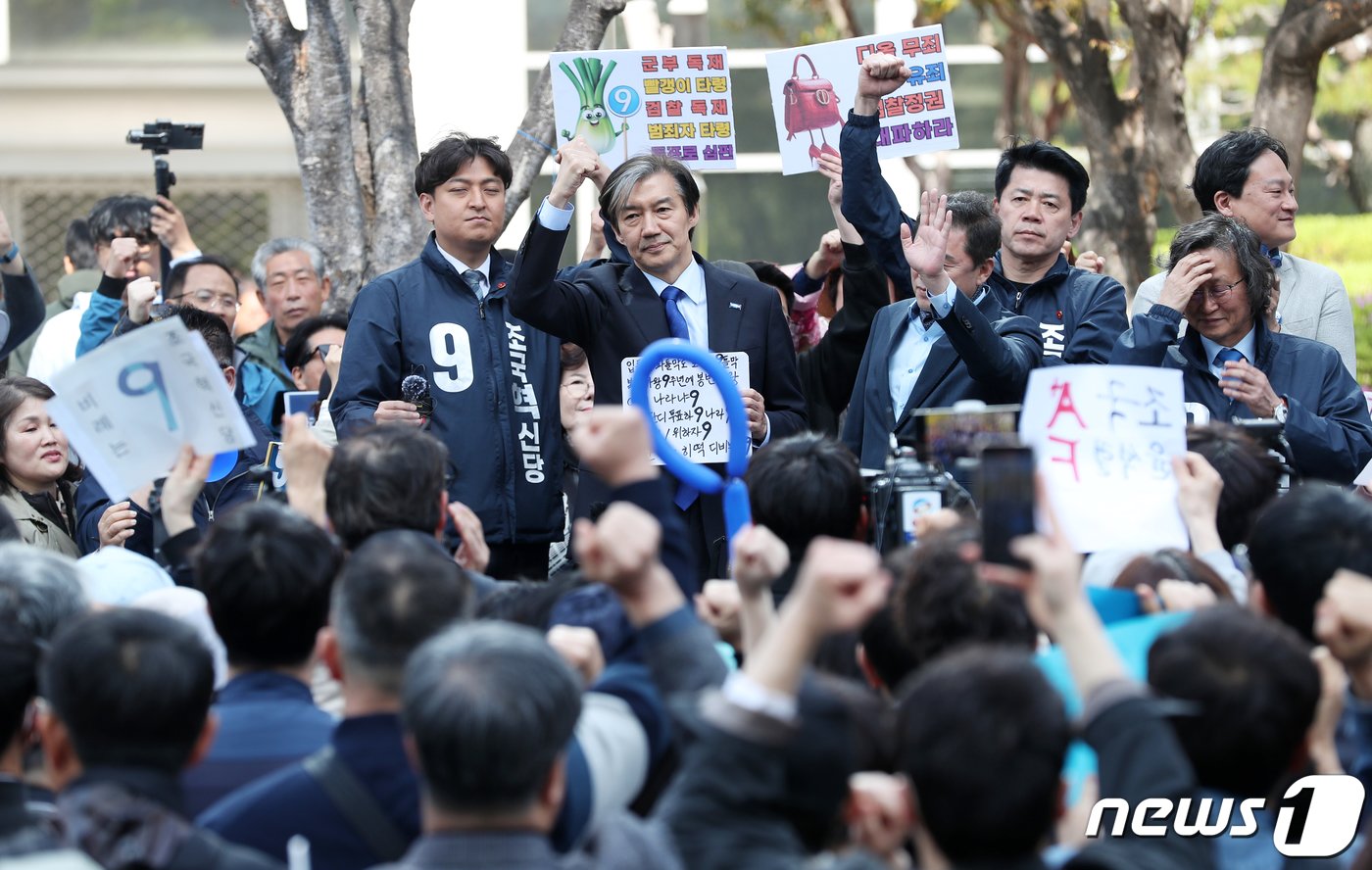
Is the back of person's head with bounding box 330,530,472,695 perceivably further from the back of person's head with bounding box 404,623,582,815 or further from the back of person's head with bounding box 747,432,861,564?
the back of person's head with bounding box 747,432,861,564

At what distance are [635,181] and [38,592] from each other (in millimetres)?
2818

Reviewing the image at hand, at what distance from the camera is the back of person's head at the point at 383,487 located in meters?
3.63

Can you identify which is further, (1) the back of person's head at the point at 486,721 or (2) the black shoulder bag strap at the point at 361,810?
(2) the black shoulder bag strap at the point at 361,810

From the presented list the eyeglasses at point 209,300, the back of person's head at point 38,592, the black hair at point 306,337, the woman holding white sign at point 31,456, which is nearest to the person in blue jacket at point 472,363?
the woman holding white sign at point 31,456

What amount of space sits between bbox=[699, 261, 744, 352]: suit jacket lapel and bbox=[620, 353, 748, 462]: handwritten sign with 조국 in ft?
1.44

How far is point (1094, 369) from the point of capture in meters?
3.53

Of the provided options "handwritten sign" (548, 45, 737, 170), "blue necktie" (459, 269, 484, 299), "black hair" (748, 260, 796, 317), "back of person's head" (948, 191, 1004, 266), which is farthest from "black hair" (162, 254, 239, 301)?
"back of person's head" (948, 191, 1004, 266)

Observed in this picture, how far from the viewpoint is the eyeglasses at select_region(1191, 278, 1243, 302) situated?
4.95m

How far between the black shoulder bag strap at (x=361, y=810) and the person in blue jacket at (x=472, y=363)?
279 cm

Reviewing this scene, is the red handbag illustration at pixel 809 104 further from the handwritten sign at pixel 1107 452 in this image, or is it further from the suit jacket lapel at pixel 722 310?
the handwritten sign at pixel 1107 452

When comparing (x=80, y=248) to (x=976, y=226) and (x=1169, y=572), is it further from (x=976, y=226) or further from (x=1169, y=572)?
(x=1169, y=572)

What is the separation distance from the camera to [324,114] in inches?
327

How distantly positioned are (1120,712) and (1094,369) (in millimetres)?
1276

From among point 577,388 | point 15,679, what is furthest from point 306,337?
point 15,679
